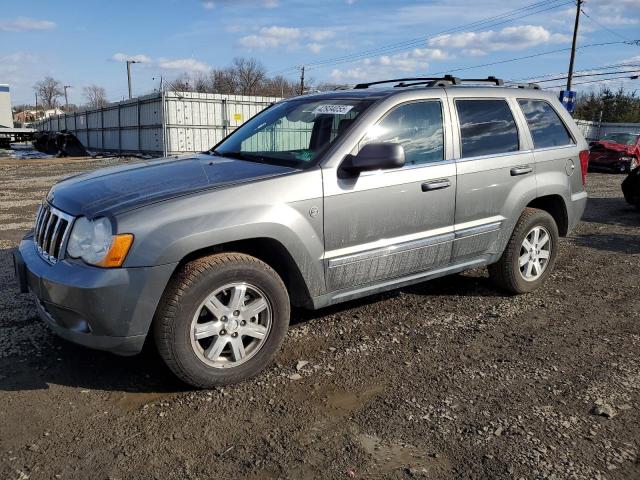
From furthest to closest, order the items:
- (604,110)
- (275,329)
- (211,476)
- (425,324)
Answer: (604,110) < (425,324) < (275,329) < (211,476)

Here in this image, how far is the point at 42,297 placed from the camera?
3057 millimetres

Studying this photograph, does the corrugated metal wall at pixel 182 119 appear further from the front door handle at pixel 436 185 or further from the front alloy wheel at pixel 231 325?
the front alloy wheel at pixel 231 325

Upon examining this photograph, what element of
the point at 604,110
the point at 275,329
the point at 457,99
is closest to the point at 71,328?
the point at 275,329

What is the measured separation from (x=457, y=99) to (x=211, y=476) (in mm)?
3309

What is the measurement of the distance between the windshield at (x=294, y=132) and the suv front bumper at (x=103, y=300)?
1314 millimetres

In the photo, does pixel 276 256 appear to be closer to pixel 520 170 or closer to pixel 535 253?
pixel 520 170

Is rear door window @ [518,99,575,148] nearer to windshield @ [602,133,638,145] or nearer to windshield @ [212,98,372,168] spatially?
windshield @ [212,98,372,168]

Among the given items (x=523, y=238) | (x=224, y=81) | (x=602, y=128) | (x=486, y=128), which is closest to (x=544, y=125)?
(x=486, y=128)

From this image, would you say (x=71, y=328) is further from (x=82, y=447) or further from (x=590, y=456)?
(x=590, y=456)

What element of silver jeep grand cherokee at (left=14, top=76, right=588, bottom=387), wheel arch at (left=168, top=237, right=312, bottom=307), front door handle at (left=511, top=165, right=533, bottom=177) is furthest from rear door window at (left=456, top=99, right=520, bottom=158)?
wheel arch at (left=168, top=237, right=312, bottom=307)

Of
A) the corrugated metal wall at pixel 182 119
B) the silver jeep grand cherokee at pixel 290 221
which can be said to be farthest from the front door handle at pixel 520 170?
the corrugated metal wall at pixel 182 119

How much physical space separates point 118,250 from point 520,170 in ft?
11.1

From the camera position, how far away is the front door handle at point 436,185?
12.8 feet

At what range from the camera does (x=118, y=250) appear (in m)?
2.81
